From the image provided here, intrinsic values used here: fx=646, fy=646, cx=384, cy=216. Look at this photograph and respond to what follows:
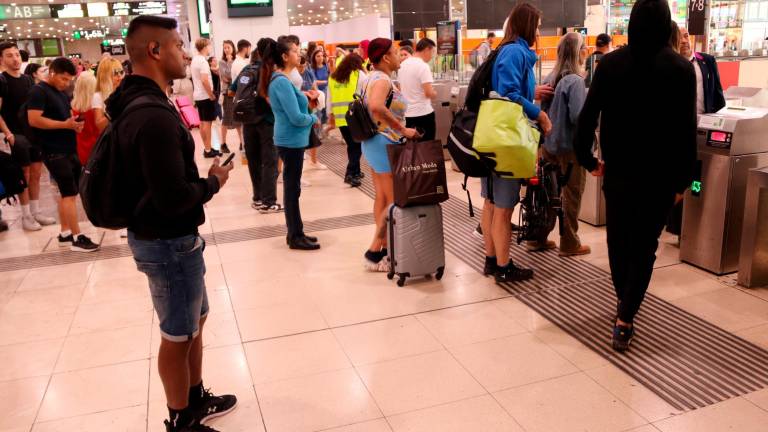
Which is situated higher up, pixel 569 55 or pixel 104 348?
pixel 569 55

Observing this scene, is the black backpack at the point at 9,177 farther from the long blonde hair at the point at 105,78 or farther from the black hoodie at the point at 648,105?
the black hoodie at the point at 648,105

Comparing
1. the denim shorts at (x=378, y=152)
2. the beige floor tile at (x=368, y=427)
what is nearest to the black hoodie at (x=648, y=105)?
the denim shorts at (x=378, y=152)

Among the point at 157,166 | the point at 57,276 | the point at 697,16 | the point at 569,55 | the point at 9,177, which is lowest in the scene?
the point at 57,276

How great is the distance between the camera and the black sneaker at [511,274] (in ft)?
14.2

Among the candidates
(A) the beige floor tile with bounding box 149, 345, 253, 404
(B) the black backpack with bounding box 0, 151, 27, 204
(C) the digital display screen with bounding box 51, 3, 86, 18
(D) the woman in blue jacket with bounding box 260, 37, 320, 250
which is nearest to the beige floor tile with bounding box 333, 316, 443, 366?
(A) the beige floor tile with bounding box 149, 345, 253, 404

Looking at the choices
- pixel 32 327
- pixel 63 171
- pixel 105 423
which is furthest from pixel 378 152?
pixel 63 171

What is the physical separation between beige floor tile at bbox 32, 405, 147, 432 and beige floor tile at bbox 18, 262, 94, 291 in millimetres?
2070

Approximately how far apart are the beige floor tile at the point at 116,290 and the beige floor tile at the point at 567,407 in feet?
9.08

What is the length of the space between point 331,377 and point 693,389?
1.69 m

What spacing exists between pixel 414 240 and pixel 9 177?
3638mm

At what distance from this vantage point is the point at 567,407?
2.85 m

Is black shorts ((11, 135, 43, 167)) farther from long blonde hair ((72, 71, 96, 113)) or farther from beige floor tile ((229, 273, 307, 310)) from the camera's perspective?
beige floor tile ((229, 273, 307, 310))

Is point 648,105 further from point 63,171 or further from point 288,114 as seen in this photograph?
point 63,171

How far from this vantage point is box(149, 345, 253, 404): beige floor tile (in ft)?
10.2
